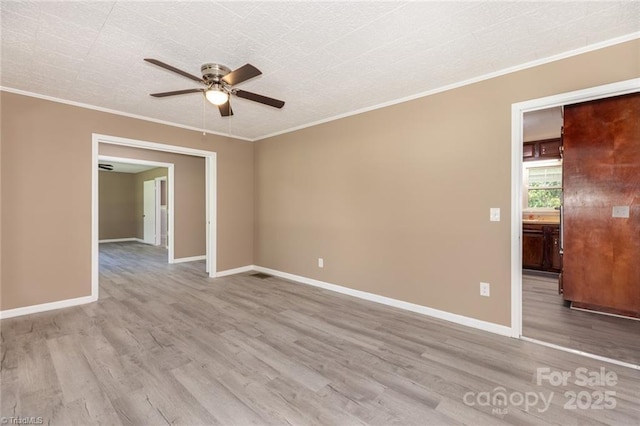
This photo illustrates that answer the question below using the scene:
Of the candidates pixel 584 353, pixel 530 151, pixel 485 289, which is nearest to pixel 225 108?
pixel 485 289

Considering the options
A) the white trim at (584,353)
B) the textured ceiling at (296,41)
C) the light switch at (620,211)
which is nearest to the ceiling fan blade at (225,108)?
the textured ceiling at (296,41)

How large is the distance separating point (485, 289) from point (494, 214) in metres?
0.75

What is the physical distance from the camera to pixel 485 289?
2850mm

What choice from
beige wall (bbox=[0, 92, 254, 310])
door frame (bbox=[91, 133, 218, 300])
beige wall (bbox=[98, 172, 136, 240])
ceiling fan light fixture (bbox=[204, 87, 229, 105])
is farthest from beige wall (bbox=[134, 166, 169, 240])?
beige wall (bbox=[98, 172, 136, 240])

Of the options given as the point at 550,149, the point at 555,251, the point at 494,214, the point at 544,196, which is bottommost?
the point at 555,251

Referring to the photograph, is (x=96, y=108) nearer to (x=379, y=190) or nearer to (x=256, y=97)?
(x=256, y=97)

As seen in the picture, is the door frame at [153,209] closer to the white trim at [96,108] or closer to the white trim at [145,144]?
the white trim at [145,144]

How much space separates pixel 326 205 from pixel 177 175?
13.3 feet

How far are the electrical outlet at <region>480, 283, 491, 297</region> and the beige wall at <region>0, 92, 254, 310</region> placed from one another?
468 cm

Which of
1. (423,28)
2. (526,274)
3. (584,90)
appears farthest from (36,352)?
(526,274)

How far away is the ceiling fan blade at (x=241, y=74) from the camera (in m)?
2.05

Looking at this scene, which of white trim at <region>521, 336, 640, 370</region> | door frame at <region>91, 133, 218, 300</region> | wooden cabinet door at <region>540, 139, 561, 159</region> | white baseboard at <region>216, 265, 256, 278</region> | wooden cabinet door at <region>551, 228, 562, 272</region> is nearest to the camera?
white trim at <region>521, 336, 640, 370</region>

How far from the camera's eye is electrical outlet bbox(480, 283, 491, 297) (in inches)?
111

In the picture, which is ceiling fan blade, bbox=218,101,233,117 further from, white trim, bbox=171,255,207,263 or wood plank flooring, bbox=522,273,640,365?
white trim, bbox=171,255,207,263
